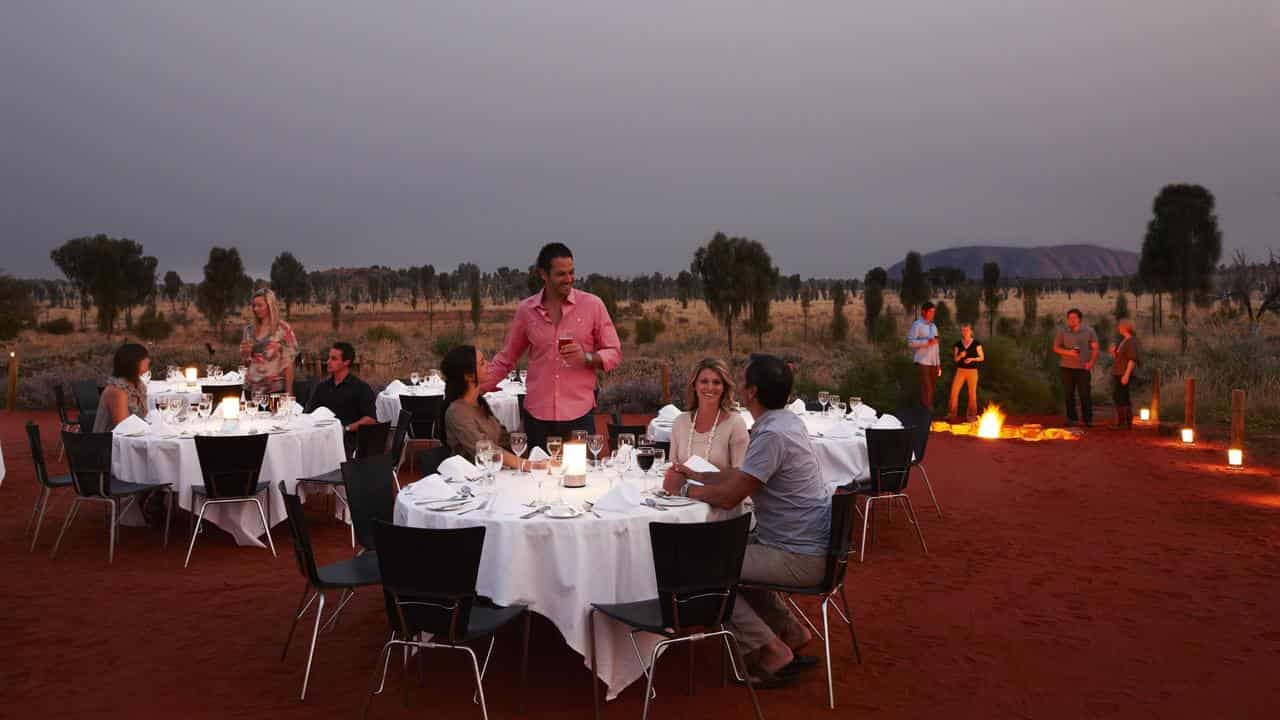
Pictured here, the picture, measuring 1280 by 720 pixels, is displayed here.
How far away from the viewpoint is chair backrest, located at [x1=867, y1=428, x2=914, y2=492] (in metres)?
6.89

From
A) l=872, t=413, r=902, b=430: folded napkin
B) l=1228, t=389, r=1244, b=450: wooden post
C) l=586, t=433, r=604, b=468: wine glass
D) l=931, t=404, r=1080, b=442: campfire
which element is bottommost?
l=931, t=404, r=1080, b=442: campfire

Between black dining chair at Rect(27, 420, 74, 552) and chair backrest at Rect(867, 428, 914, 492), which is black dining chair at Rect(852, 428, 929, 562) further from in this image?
black dining chair at Rect(27, 420, 74, 552)

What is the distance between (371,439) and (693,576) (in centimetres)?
460

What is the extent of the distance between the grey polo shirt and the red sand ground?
763mm

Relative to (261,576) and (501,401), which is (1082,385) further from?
(261,576)

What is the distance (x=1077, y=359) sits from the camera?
14195 millimetres

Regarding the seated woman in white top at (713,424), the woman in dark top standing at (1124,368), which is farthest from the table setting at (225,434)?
the woman in dark top standing at (1124,368)

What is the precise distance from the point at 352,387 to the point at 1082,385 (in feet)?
36.8

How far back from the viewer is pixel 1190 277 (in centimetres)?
2934

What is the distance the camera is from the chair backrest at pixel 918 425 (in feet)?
24.0

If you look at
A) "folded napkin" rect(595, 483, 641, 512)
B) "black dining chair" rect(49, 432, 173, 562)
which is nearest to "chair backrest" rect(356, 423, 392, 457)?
"black dining chair" rect(49, 432, 173, 562)

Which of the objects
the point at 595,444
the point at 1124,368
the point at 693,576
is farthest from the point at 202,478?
the point at 1124,368

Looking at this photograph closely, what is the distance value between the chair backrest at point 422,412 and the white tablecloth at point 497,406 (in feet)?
2.17

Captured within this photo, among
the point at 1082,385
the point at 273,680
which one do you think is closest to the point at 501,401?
the point at 273,680
